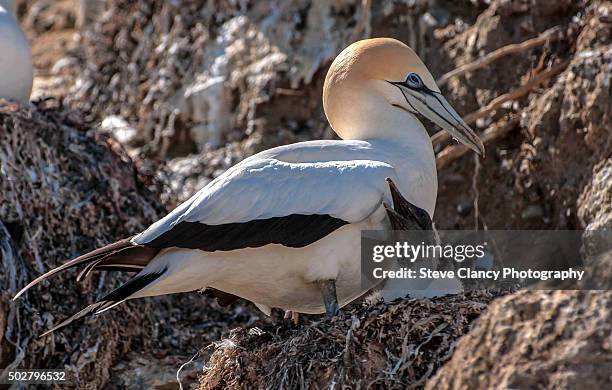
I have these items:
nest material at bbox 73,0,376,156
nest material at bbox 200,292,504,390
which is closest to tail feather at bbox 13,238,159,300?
nest material at bbox 200,292,504,390

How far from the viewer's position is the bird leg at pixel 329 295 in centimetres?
591

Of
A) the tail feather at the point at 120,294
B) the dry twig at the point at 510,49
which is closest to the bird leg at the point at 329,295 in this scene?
the tail feather at the point at 120,294

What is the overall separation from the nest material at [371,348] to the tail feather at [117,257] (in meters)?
0.67

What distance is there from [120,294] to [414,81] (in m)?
1.93

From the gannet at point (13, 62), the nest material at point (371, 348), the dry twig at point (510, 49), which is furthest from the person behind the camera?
the gannet at point (13, 62)

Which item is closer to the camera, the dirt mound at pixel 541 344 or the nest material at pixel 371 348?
the dirt mound at pixel 541 344

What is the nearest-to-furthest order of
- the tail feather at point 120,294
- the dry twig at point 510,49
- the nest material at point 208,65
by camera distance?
the tail feather at point 120,294 < the dry twig at point 510,49 < the nest material at point 208,65

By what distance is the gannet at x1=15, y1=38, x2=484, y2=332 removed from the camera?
227 inches

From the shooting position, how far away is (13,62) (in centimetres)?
886

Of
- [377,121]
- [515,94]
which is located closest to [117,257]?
[377,121]

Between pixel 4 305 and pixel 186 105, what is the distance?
3.36 meters

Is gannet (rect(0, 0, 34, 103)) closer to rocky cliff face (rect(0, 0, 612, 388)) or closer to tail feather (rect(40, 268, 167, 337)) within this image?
rocky cliff face (rect(0, 0, 612, 388))

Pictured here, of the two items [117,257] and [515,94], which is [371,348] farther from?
[515,94]

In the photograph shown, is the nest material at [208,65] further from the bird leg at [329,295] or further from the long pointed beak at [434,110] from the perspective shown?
the bird leg at [329,295]
